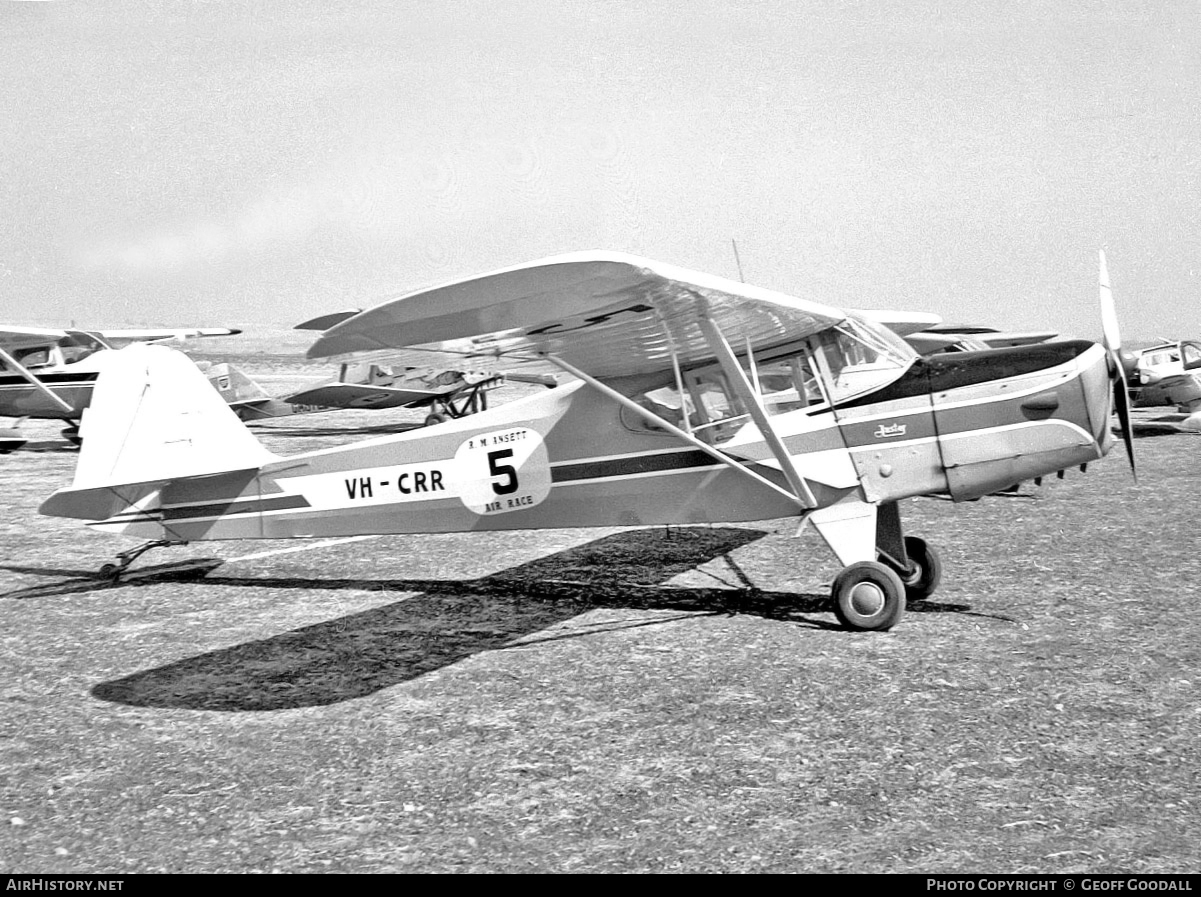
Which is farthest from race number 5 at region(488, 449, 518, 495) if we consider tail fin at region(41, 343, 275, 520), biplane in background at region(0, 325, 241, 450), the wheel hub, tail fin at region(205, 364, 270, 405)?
tail fin at region(205, 364, 270, 405)

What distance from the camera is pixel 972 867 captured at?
144 inches

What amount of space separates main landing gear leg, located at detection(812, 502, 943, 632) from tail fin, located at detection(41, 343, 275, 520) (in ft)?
14.2

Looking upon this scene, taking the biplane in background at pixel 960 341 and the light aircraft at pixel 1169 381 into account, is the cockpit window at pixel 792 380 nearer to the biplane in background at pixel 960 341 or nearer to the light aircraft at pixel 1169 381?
the biplane in background at pixel 960 341

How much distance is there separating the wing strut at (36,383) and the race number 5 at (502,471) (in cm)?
1414

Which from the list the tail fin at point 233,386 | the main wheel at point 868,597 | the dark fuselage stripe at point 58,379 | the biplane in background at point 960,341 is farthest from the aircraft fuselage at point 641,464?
the tail fin at point 233,386

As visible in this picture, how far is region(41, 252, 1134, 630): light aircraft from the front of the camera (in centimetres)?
663

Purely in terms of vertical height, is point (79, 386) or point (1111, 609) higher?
point (79, 386)

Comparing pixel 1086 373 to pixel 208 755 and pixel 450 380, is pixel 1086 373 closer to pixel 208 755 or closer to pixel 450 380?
pixel 208 755

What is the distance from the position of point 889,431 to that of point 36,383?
16651mm

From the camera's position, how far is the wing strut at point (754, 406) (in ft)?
20.9

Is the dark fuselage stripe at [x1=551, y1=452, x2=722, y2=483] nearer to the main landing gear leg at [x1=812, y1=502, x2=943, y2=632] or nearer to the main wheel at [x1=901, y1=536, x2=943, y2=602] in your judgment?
the main landing gear leg at [x1=812, y1=502, x2=943, y2=632]

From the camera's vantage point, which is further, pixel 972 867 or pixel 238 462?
pixel 238 462

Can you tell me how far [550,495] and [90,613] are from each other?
3.35 m
